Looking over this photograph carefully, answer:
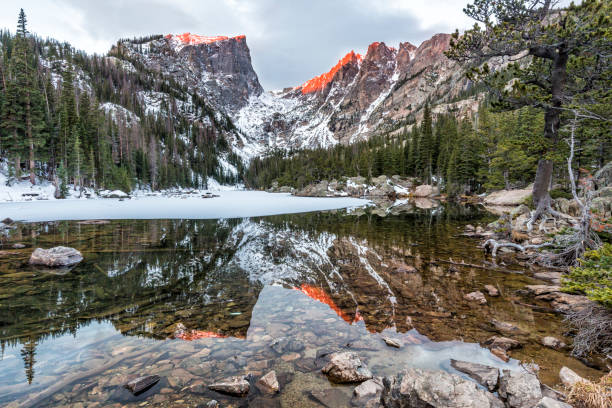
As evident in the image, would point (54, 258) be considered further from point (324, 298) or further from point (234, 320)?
point (324, 298)

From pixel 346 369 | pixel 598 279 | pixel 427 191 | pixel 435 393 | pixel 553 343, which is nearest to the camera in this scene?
pixel 435 393

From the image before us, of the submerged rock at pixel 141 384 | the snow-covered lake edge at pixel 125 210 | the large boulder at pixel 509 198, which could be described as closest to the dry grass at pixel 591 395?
the submerged rock at pixel 141 384

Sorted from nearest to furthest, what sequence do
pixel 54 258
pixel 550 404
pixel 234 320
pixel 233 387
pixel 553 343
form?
pixel 550 404 < pixel 233 387 < pixel 553 343 < pixel 234 320 < pixel 54 258

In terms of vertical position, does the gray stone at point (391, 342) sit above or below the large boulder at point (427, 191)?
below

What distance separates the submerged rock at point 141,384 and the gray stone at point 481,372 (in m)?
4.49

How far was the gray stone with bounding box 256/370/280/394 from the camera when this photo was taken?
344 cm

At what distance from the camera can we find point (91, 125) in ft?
164

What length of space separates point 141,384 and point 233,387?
1.32 m

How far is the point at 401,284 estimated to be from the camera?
24.8 feet

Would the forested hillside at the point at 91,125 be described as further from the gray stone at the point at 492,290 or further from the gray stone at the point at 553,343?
the gray stone at the point at 553,343

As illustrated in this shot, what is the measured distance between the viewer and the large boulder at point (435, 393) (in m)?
2.81

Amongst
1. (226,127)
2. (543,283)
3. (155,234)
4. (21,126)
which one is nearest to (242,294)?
(543,283)

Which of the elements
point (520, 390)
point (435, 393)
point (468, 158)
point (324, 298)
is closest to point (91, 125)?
point (324, 298)

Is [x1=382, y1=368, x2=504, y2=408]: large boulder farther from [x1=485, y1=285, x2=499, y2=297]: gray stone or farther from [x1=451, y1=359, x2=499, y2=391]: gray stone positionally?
[x1=485, y1=285, x2=499, y2=297]: gray stone
